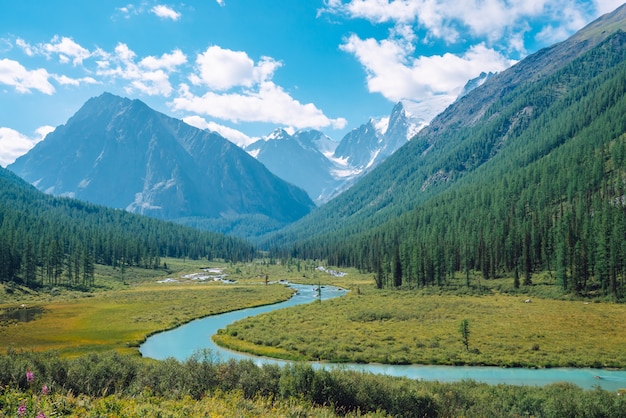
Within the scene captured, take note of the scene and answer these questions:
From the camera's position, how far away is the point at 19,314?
85.6 meters

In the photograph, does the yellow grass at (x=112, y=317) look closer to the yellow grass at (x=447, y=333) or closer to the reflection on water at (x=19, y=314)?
the reflection on water at (x=19, y=314)

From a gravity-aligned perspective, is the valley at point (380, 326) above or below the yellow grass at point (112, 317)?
above

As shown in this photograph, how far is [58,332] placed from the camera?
67188 millimetres

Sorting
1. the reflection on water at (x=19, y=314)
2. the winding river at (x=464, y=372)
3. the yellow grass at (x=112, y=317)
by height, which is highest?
the winding river at (x=464, y=372)

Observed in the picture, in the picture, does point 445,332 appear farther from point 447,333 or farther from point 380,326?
point 380,326

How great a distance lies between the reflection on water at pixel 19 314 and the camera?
77.4 meters

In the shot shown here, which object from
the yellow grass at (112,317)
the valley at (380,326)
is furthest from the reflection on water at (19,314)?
the yellow grass at (112,317)

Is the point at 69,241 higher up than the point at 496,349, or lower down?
higher up

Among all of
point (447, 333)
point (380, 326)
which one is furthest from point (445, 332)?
point (380, 326)

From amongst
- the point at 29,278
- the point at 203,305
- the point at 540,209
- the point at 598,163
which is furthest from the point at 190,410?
the point at 598,163

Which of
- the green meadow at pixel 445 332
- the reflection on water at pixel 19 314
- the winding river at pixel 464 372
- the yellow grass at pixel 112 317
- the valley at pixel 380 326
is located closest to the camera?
A: the valley at pixel 380 326

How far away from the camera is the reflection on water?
7738 cm

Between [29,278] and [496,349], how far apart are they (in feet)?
472

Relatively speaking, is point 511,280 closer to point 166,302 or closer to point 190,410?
point 166,302
